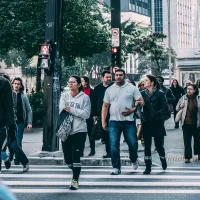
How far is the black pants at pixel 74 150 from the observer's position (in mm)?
9398

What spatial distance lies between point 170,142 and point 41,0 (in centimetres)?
1208

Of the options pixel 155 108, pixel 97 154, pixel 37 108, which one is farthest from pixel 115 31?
pixel 155 108

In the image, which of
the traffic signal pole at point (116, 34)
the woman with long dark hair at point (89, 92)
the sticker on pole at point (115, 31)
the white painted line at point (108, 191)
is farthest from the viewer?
the sticker on pole at point (115, 31)

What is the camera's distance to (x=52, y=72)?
46.5ft

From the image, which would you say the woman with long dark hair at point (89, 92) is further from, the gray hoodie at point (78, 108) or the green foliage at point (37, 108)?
the green foliage at point (37, 108)

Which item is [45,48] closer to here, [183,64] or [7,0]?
[7,0]

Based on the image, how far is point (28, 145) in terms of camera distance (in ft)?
55.9

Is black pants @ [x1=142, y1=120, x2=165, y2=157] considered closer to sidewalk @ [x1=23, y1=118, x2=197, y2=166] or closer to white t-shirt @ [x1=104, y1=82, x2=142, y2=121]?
white t-shirt @ [x1=104, y1=82, x2=142, y2=121]

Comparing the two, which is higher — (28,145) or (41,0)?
(41,0)

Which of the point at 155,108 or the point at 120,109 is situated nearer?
the point at 120,109

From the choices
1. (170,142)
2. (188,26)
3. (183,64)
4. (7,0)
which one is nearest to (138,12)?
(188,26)

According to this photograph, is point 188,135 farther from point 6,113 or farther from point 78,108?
point 6,113

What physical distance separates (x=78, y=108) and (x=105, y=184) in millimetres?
1248

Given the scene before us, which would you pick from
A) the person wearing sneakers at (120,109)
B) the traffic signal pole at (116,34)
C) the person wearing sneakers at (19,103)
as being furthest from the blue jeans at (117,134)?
the traffic signal pole at (116,34)
